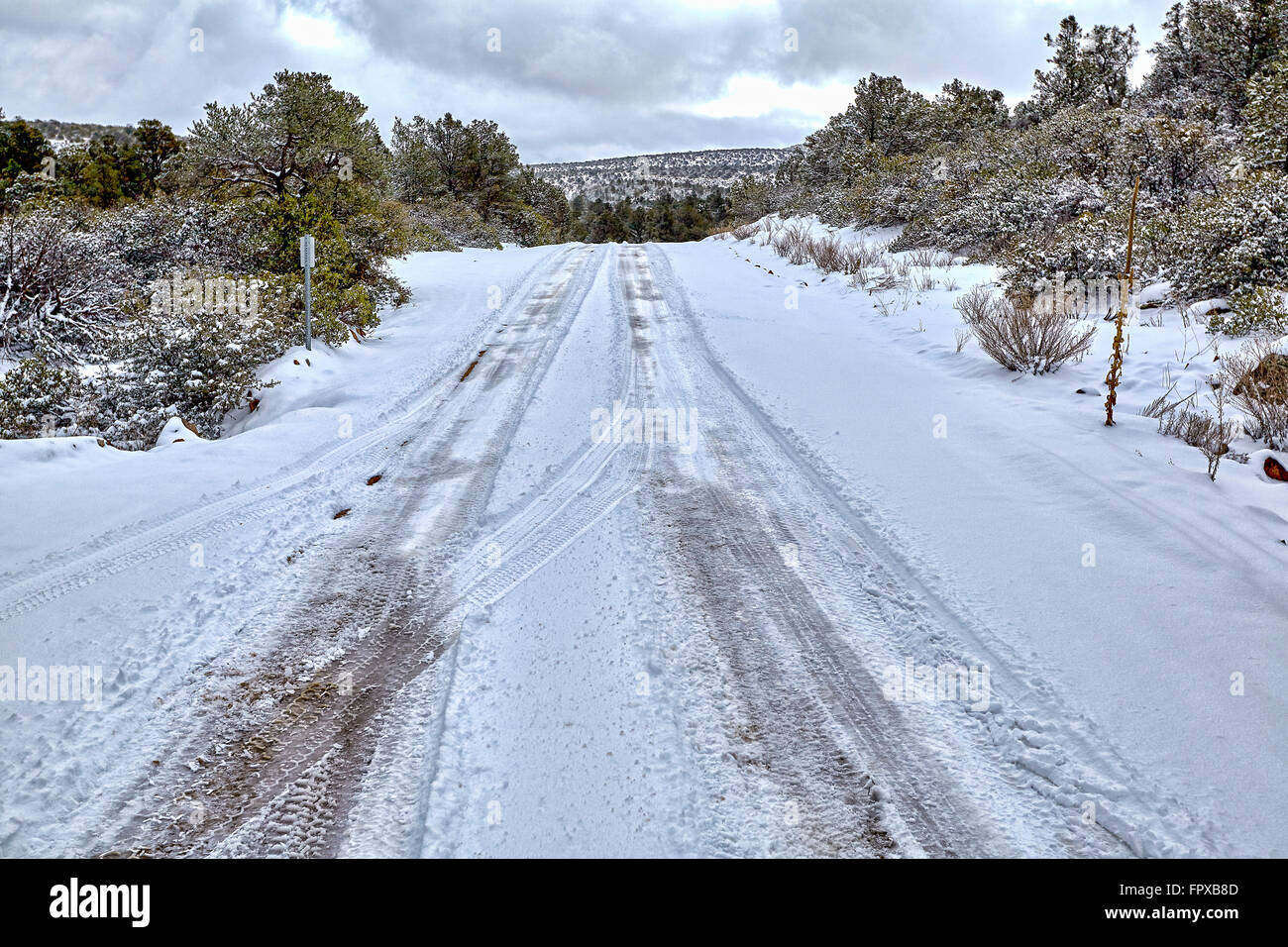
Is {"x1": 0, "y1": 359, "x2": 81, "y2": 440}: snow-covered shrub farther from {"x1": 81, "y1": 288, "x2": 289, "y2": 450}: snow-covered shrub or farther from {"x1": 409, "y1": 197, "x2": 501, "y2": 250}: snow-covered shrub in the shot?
{"x1": 409, "y1": 197, "x2": 501, "y2": 250}: snow-covered shrub

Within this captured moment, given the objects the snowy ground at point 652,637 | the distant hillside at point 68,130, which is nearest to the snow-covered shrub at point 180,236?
the snowy ground at point 652,637

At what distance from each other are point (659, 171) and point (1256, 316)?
114383mm

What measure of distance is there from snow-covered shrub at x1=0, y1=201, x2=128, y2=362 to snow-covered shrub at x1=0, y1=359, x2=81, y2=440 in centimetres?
274

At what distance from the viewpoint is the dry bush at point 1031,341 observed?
305 inches

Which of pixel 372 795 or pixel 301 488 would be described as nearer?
pixel 372 795

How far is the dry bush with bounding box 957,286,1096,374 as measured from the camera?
7.74 meters

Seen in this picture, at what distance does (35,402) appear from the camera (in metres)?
7.33

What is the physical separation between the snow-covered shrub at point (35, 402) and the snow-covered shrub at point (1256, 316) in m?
12.3

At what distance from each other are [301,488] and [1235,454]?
6898 mm

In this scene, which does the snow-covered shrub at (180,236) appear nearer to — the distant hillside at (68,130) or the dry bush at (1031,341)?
the dry bush at (1031,341)

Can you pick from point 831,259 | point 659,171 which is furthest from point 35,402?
point 659,171
